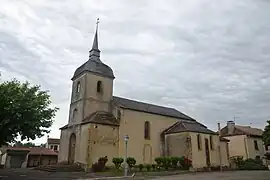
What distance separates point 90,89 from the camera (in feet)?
114

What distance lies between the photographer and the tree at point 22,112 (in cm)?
1802

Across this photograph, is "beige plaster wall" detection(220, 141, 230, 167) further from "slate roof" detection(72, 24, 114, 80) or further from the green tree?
"slate roof" detection(72, 24, 114, 80)

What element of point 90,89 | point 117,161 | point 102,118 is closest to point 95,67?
point 90,89

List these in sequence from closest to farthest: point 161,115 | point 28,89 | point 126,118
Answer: point 28,89 < point 126,118 < point 161,115

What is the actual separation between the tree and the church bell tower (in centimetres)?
1308

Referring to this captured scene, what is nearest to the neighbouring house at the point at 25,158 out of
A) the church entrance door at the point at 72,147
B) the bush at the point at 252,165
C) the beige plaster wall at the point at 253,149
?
the church entrance door at the point at 72,147

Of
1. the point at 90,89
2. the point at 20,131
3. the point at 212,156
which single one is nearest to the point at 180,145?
the point at 212,156

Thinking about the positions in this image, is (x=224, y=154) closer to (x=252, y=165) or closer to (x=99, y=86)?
(x=252, y=165)

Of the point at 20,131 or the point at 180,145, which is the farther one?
the point at 180,145

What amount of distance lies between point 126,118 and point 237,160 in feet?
63.1

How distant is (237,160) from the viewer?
4103cm

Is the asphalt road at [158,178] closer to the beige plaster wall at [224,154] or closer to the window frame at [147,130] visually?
the window frame at [147,130]

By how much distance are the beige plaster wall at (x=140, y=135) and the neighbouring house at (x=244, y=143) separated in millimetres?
15601

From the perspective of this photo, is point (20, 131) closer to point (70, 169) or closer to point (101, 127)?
point (70, 169)
